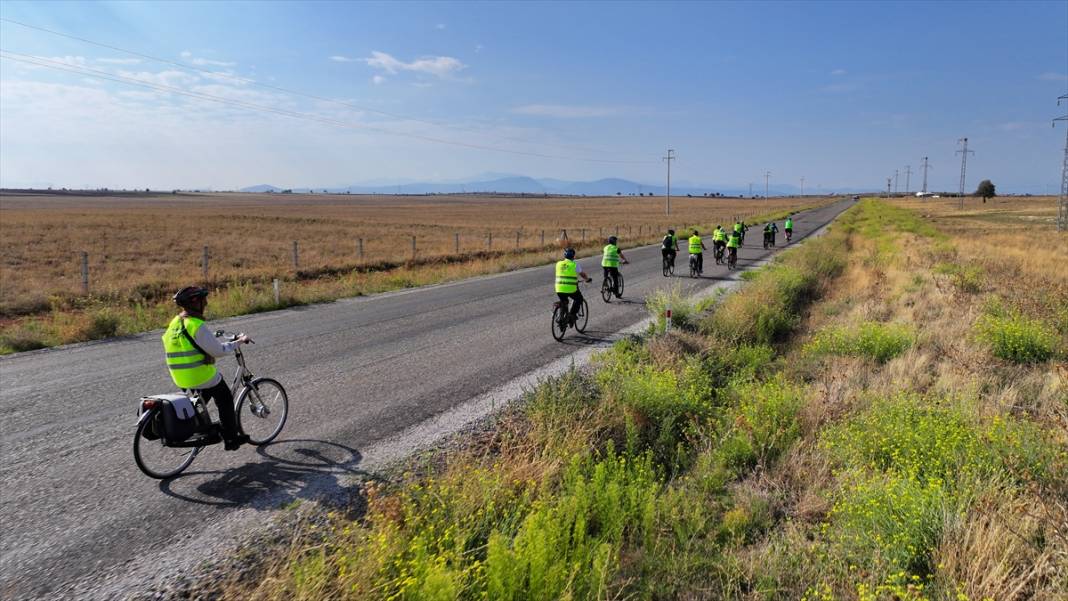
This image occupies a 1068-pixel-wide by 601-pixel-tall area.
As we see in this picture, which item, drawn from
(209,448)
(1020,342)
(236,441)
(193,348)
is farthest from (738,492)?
(1020,342)

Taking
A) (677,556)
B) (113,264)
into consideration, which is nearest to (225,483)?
(677,556)

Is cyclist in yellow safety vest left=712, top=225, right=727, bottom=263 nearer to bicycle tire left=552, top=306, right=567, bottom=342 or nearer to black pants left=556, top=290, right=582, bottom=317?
black pants left=556, top=290, right=582, bottom=317

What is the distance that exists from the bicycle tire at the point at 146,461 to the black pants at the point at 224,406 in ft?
0.89

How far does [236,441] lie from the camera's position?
17.9ft

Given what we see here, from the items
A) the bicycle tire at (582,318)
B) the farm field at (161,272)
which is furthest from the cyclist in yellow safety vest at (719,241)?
the bicycle tire at (582,318)

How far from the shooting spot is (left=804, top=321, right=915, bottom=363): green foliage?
29.4 ft

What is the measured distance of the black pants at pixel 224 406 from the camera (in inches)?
208

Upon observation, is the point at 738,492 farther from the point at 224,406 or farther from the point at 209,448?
the point at 209,448

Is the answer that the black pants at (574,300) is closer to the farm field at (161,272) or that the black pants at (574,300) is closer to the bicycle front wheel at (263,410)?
the bicycle front wheel at (263,410)

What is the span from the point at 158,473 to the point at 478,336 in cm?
618

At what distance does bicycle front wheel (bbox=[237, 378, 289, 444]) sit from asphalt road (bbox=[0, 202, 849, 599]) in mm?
164

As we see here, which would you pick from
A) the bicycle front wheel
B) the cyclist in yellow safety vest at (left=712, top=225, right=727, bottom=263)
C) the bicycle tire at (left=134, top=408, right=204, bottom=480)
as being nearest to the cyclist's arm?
the bicycle tire at (left=134, top=408, right=204, bottom=480)

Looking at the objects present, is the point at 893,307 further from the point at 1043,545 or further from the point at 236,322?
the point at 236,322

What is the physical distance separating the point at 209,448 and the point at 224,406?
2.38 feet
